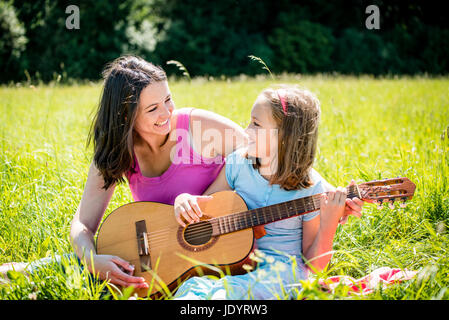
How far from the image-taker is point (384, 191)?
1.71m

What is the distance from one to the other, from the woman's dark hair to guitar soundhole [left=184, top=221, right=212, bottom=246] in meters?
0.53

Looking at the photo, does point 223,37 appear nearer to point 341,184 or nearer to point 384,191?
point 341,184

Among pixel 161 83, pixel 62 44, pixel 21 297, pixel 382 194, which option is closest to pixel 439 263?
pixel 382 194

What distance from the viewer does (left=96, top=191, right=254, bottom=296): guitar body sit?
5.84 ft

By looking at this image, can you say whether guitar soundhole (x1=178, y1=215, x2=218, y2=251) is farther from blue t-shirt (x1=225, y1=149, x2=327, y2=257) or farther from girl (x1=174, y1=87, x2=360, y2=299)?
blue t-shirt (x1=225, y1=149, x2=327, y2=257)

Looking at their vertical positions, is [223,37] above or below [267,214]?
above

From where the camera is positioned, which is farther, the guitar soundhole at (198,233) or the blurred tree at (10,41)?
the blurred tree at (10,41)

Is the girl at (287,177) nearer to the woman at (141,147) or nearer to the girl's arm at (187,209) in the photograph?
the girl's arm at (187,209)

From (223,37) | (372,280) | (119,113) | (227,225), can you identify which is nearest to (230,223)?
(227,225)

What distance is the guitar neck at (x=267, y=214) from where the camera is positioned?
1752mm

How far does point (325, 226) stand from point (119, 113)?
48.4 inches

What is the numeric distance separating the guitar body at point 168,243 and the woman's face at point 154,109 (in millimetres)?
427

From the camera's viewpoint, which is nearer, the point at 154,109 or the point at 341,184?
the point at 154,109

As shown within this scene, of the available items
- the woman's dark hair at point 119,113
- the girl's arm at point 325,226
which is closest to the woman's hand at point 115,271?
the woman's dark hair at point 119,113
